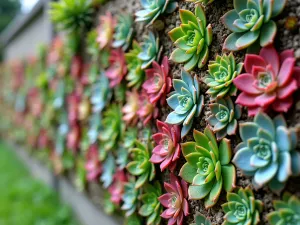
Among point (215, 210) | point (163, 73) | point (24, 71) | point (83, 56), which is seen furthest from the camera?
point (24, 71)

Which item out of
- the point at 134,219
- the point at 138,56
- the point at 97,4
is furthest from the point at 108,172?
the point at 97,4

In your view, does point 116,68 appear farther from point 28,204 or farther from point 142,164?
point 28,204

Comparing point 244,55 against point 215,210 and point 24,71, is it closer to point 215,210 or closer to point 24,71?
point 215,210

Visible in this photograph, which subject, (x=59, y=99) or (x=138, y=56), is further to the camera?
(x=59, y=99)

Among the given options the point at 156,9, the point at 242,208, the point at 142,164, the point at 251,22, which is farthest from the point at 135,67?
the point at 242,208

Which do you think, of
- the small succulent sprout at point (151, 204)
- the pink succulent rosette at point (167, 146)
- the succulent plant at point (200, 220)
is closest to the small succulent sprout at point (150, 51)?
the pink succulent rosette at point (167, 146)

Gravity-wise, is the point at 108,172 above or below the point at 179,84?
below

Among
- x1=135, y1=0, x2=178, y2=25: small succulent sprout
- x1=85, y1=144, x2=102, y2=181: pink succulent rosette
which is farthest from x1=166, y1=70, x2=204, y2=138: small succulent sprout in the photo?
x1=85, y1=144, x2=102, y2=181: pink succulent rosette
